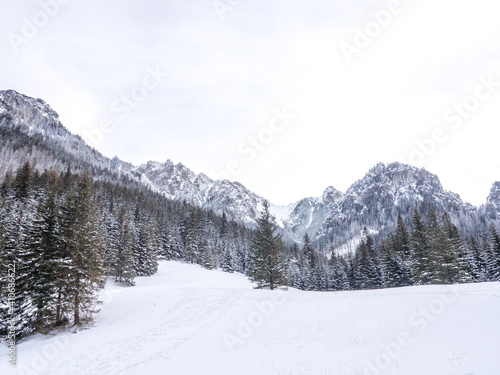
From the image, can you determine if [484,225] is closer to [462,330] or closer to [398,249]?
[398,249]

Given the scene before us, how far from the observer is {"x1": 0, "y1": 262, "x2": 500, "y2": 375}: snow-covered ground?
761cm

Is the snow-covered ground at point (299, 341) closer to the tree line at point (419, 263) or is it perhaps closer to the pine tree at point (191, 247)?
the tree line at point (419, 263)

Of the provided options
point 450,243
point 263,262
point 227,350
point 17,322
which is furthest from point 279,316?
point 450,243

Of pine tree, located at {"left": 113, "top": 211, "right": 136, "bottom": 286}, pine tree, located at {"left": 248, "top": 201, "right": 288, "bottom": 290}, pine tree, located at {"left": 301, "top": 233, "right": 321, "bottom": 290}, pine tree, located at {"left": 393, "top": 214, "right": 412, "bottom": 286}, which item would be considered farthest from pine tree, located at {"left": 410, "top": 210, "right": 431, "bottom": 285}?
pine tree, located at {"left": 113, "top": 211, "right": 136, "bottom": 286}

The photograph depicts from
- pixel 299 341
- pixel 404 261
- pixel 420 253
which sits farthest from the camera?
pixel 404 261

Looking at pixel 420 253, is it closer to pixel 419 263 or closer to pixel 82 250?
pixel 419 263

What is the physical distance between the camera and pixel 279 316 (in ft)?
50.2

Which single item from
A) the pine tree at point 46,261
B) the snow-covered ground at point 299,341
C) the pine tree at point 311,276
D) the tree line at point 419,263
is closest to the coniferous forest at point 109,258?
the pine tree at point 46,261

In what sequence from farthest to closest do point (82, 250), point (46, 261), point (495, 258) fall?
point (495, 258) < point (82, 250) < point (46, 261)

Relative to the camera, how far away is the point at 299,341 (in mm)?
10766

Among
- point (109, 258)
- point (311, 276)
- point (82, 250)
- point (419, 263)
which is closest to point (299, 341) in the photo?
point (82, 250)

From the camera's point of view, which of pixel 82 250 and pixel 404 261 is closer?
pixel 82 250

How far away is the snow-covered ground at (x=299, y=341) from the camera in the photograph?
761 cm

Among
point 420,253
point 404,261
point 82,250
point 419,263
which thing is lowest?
point 419,263
